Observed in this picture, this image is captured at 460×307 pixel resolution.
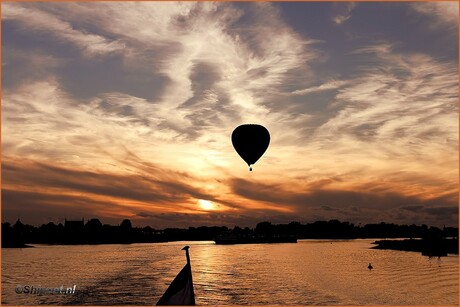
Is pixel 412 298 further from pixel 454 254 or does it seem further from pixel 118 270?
pixel 454 254

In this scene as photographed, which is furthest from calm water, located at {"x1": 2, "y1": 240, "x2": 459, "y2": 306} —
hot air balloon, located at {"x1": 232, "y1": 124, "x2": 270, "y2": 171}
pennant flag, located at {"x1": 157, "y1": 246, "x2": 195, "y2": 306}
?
pennant flag, located at {"x1": 157, "y1": 246, "x2": 195, "y2": 306}

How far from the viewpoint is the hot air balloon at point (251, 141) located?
121 ft

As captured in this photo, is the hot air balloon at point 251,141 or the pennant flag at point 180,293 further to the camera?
the hot air balloon at point 251,141

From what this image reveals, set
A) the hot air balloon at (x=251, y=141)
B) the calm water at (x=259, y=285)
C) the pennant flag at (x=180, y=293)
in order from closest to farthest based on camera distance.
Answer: the pennant flag at (x=180, y=293) < the hot air balloon at (x=251, y=141) < the calm water at (x=259, y=285)

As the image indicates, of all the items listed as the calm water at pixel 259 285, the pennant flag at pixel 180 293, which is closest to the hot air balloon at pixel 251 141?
the calm water at pixel 259 285

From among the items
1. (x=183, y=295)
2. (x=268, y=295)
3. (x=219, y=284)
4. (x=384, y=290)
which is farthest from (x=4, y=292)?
(x=183, y=295)

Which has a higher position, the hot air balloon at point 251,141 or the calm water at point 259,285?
the hot air balloon at point 251,141

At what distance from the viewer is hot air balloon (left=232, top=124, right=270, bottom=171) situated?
36875 mm

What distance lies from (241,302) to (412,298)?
20.6m

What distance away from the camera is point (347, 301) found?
178 ft

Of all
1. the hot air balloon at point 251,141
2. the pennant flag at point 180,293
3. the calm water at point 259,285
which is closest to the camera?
the pennant flag at point 180,293

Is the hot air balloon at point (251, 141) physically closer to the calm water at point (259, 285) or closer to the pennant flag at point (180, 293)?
the calm water at point (259, 285)

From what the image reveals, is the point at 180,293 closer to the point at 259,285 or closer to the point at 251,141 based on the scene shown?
the point at 251,141

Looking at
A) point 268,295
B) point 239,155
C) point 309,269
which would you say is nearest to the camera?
point 239,155
